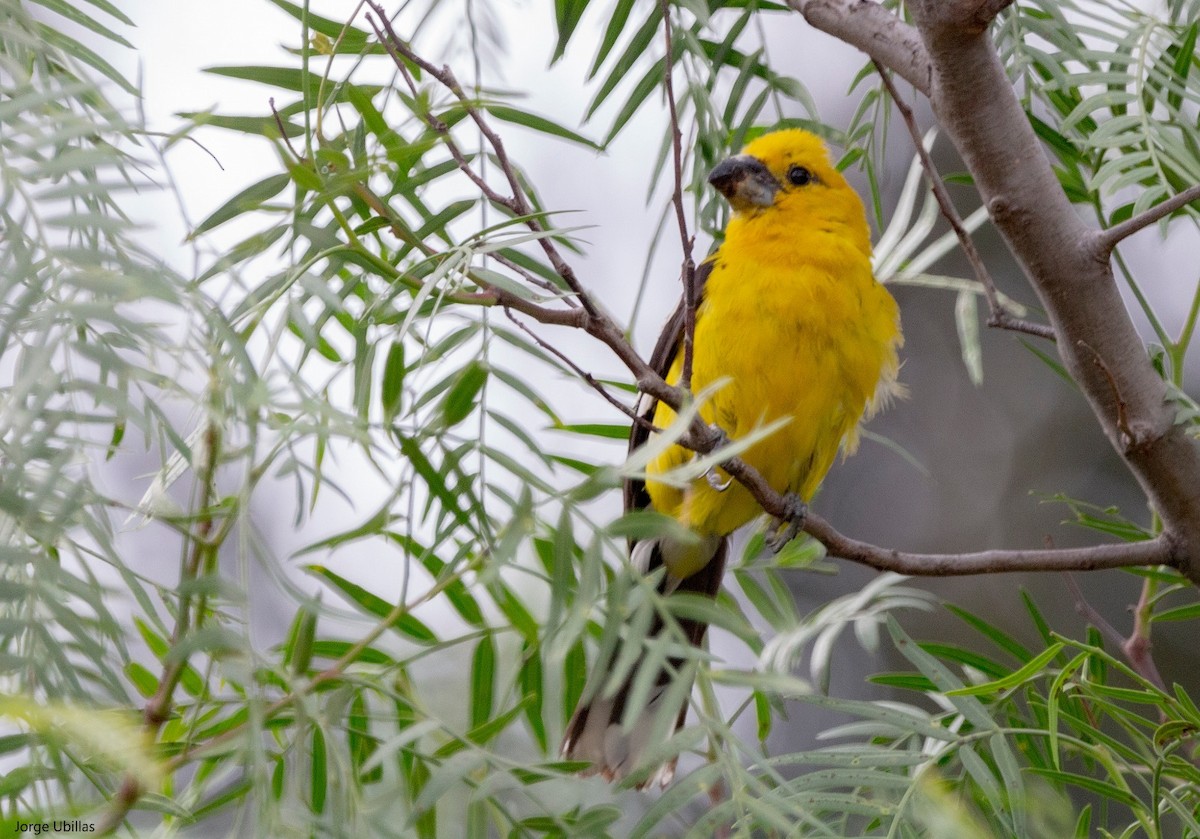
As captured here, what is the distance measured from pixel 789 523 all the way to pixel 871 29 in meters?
1.30

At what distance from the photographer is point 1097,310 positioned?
2.02 metres

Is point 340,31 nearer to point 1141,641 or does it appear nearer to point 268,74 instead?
point 268,74

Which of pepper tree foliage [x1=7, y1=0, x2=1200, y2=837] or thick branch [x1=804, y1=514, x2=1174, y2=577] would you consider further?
thick branch [x1=804, y1=514, x2=1174, y2=577]

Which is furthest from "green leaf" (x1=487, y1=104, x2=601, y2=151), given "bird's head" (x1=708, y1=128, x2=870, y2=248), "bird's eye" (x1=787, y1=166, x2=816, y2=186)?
"bird's eye" (x1=787, y1=166, x2=816, y2=186)

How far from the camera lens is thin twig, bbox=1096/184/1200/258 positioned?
172 centimetres

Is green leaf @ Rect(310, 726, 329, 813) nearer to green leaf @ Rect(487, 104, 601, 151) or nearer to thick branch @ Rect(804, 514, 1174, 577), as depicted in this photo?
green leaf @ Rect(487, 104, 601, 151)

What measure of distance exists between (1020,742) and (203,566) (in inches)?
58.0

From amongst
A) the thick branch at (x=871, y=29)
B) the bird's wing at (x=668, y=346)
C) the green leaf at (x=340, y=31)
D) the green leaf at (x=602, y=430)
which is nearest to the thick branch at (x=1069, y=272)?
the thick branch at (x=871, y=29)

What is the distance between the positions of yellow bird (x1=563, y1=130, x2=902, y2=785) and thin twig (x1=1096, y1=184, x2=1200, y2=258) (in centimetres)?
103

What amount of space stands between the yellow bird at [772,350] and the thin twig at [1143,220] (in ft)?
3.38

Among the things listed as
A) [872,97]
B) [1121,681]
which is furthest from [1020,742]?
[1121,681]

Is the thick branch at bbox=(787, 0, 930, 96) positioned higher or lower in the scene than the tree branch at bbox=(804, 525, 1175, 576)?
higher

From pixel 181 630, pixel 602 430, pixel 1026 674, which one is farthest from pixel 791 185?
pixel 181 630

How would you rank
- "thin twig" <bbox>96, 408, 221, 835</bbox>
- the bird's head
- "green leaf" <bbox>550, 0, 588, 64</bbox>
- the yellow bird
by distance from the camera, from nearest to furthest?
"thin twig" <bbox>96, 408, 221, 835</bbox> < "green leaf" <bbox>550, 0, 588, 64</bbox> < the yellow bird < the bird's head
